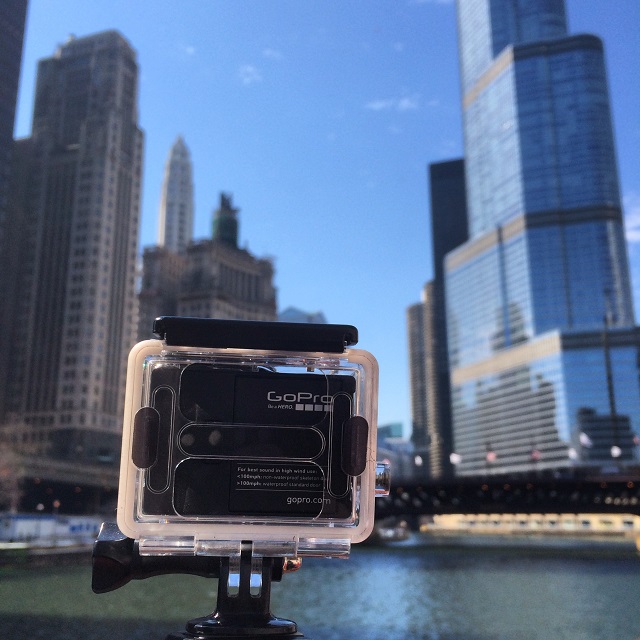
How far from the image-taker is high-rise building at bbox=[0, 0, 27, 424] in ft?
321

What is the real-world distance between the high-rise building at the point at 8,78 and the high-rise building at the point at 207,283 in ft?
159

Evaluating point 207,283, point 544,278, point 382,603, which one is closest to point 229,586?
point 382,603

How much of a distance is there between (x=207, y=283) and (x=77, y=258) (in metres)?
40.8

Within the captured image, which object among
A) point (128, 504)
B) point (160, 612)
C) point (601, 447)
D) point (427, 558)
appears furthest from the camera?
point (601, 447)

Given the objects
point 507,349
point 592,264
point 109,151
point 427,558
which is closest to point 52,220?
point 109,151

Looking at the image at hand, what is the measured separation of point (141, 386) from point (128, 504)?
1.00 ft

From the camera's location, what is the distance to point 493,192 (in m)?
193

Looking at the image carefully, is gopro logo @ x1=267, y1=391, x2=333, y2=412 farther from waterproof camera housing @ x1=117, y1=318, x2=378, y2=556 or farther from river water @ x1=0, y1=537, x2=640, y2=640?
river water @ x1=0, y1=537, x2=640, y2=640

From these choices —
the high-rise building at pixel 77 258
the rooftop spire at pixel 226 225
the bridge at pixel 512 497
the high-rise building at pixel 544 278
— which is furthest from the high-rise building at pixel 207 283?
the bridge at pixel 512 497

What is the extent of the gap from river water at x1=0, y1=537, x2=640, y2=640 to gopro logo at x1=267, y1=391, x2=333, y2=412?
72.3ft

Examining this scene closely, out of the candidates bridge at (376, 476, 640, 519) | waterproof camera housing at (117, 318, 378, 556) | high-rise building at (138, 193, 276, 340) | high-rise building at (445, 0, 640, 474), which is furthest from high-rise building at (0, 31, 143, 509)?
waterproof camera housing at (117, 318, 378, 556)

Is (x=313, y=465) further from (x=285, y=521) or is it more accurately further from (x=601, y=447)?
(x=601, y=447)

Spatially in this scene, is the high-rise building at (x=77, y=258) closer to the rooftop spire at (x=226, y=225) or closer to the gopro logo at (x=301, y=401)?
the rooftop spire at (x=226, y=225)

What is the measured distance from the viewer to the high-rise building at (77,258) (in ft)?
356
